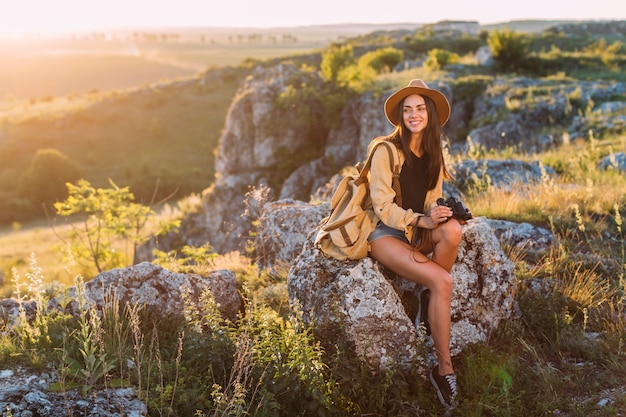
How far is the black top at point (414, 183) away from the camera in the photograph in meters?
5.11

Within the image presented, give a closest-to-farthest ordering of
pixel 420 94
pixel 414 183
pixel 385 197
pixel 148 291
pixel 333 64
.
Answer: pixel 385 197 < pixel 420 94 < pixel 414 183 < pixel 148 291 < pixel 333 64

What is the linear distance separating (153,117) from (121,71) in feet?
389

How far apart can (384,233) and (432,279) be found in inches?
24.2

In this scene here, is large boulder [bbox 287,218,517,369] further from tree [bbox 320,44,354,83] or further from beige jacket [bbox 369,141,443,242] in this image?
tree [bbox 320,44,354,83]

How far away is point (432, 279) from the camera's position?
15.2 feet

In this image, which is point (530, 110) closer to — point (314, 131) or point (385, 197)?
point (314, 131)

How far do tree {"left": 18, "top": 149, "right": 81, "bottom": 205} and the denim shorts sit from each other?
148 feet

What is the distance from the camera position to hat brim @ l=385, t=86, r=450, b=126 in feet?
16.4

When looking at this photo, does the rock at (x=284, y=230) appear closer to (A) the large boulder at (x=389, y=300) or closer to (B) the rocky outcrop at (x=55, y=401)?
(A) the large boulder at (x=389, y=300)

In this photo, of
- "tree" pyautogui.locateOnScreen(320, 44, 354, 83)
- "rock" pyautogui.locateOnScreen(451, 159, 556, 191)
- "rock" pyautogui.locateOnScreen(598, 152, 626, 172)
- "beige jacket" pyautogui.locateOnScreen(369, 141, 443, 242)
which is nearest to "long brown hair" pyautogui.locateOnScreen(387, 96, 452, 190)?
"beige jacket" pyautogui.locateOnScreen(369, 141, 443, 242)

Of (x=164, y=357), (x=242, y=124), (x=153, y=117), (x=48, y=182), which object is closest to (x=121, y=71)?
(x=153, y=117)

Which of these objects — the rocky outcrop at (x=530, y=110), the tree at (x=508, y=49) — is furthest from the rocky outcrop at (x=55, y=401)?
the tree at (x=508, y=49)

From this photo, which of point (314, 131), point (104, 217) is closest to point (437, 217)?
point (104, 217)

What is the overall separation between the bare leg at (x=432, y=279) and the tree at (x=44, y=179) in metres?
45.3
